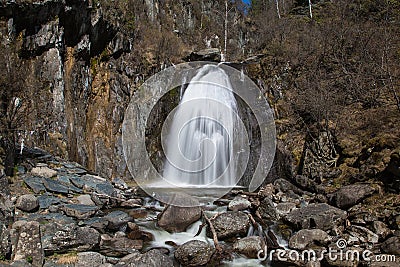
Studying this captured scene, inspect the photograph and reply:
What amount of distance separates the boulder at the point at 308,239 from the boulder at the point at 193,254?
1.92m

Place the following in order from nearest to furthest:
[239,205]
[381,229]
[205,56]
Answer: [381,229] < [239,205] < [205,56]

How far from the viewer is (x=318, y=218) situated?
25.5 ft

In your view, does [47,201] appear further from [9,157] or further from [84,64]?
[84,64]

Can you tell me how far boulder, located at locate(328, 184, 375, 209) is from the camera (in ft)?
27.8

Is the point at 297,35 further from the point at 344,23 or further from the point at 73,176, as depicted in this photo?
the point at 73,176

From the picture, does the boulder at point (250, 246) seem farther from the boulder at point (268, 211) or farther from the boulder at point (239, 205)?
the boulder at point (239, 205)

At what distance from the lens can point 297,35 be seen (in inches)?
784

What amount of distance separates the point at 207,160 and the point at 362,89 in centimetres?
763

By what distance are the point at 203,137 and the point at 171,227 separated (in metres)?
8.74

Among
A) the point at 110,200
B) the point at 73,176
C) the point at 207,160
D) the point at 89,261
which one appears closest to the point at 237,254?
the point at 89,261

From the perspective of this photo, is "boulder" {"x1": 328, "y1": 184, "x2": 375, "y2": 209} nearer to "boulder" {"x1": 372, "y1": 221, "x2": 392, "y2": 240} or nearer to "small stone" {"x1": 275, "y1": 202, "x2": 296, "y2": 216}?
"small stone" {"x1": 275, "y1": 202, "x2": 296, "y2": 216}

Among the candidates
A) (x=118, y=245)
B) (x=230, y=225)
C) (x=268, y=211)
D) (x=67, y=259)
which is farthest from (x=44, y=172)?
(x=268, y=211)

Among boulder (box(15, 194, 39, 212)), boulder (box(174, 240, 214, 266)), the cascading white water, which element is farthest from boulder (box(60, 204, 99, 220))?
the cascading white water

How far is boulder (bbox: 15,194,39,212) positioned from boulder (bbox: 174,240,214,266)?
11.0ft
